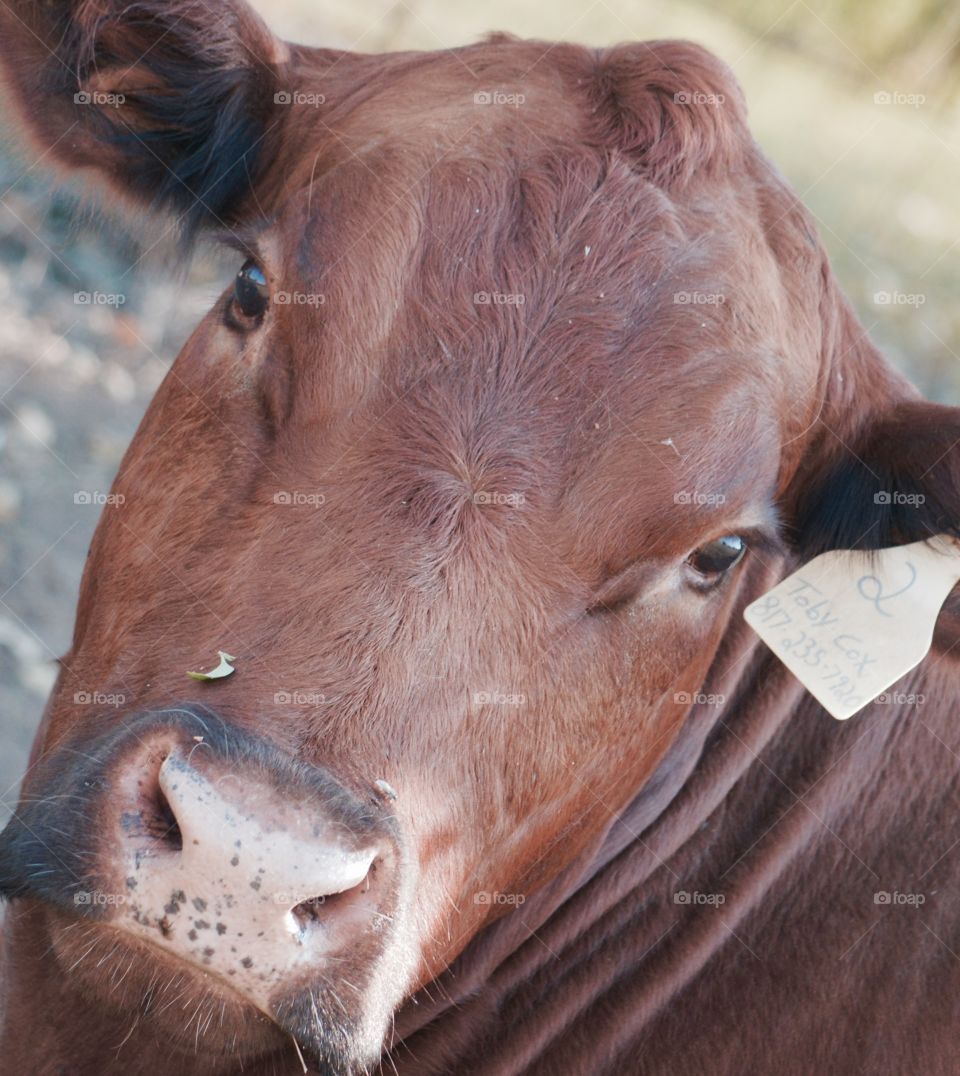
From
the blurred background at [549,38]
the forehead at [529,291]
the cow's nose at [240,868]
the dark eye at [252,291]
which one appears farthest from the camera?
the blurred background at [549,38]

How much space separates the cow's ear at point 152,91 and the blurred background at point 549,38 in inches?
70.5

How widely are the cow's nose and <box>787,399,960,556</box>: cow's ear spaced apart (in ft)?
5.44

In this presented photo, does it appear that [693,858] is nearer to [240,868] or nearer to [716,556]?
[716,556]

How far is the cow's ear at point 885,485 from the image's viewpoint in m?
3.06

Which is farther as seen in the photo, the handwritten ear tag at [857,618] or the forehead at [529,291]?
the handwritten ear tag at [857,618]

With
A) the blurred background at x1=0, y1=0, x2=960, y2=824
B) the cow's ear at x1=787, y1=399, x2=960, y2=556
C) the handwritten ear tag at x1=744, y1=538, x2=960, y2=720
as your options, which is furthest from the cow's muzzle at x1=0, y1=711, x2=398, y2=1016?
the blurred background at x1=0, y1=0, x2=960, y2=824

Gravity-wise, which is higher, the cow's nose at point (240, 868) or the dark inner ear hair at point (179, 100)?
the dark inner ear hair at point (179, 100)

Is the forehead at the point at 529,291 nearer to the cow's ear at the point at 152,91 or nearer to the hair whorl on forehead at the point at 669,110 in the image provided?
the hair whorl on forehead at the point at 669,110

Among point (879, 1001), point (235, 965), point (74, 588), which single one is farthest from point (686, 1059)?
point (74, 588)

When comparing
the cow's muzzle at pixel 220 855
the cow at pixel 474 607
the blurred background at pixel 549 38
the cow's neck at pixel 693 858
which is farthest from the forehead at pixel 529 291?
the blurred background at pixel 549 38

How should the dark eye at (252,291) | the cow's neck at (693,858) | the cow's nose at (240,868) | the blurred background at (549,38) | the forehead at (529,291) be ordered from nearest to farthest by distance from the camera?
the cow's nose at (240,868)
the forehead at (529,291)
the dark eye at (252,291)
the cow's neck at (693,858)
the blurred background at (549,38)

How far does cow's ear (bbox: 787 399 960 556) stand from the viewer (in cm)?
306

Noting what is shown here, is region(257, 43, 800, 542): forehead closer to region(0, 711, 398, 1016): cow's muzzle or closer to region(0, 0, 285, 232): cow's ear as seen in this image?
region(0, 0, 285, 232): cow's ear

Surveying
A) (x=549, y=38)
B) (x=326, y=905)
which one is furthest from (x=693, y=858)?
(x=549, y=38)
